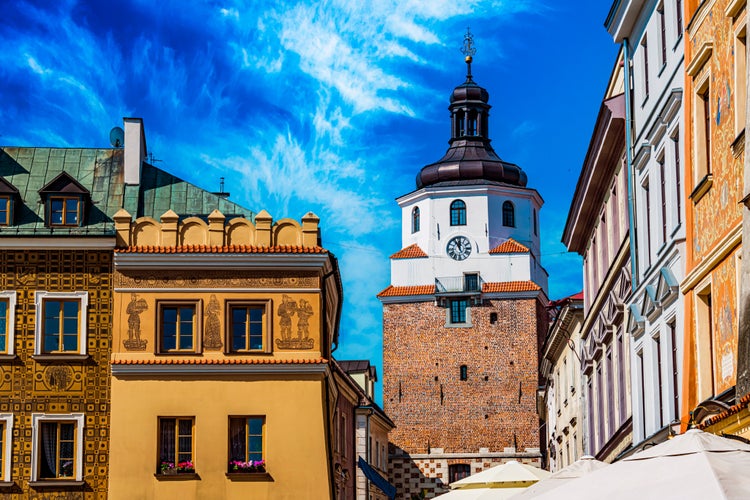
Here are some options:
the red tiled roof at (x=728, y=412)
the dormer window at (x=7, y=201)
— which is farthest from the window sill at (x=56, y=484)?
the red tiled roof at (x=728, y=412)

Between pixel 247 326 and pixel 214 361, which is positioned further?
pixel 247 326

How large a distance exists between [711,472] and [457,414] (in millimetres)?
60774

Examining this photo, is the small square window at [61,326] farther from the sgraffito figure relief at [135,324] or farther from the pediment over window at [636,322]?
the pediment over window at [636,322]

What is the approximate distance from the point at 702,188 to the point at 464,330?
53840 mm

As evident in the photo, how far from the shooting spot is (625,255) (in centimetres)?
2509

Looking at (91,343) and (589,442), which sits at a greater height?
(91,343)

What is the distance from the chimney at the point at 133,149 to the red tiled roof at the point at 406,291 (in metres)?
37.7

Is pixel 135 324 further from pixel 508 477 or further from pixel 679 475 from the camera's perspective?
pixel 679 475

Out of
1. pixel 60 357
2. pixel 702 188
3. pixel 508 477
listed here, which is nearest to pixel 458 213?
pixel 60 357

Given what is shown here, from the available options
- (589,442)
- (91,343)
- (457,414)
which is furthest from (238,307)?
(457,414)

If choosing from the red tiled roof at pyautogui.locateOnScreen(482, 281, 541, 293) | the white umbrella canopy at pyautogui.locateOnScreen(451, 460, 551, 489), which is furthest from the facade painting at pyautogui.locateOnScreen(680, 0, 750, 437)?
the red tiled roof at pyautogui.locateOnScreen(482, 281, 541, 293)

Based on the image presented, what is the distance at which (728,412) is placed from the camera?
1377cm

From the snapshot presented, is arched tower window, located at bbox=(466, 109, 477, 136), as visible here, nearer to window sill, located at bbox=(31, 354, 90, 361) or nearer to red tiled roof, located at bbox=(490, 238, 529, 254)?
red tiled roof, located at bbox=(490, 238, 529, 254)

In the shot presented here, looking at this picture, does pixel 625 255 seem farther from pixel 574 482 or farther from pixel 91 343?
pixel 574 482
